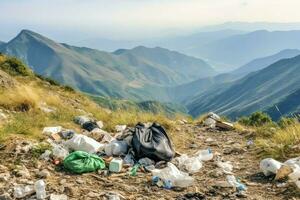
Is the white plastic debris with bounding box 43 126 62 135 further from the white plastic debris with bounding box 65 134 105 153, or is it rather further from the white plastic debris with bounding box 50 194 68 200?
the white plastic debris with bounding box 50 194 68 200

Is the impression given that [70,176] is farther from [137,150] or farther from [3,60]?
[3,60]

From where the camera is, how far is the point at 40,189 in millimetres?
7188

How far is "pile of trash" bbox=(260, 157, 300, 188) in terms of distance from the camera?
816cm

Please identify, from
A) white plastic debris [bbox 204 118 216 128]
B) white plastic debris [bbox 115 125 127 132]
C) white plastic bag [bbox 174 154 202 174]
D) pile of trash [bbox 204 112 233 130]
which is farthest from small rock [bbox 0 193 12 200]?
white plastic debris [bbox 204 118 216 128]

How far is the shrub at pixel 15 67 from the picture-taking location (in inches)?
1052

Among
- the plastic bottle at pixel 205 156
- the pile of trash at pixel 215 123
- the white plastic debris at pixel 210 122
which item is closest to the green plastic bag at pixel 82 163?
the plastic bottle at pixel 205 156

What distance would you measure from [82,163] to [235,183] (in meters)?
2.77

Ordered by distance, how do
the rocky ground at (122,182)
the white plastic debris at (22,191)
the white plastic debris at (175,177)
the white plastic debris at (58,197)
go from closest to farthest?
the white plastic debris at (58,197) < the white plastic debris at (22,191) < the rocky ground at (122,182) < the white plastic debris at (175,177)

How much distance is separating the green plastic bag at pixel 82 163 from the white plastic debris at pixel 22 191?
120 centimetres

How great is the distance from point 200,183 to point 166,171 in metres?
0.64

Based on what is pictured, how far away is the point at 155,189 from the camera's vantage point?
7.84 m

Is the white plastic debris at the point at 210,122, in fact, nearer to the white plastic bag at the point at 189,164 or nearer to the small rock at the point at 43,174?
the white plastic bag at the point at 189,164

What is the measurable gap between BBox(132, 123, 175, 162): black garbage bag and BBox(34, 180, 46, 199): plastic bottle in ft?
9.30

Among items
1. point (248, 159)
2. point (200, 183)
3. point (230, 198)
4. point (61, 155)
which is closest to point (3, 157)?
point (61, 155)
